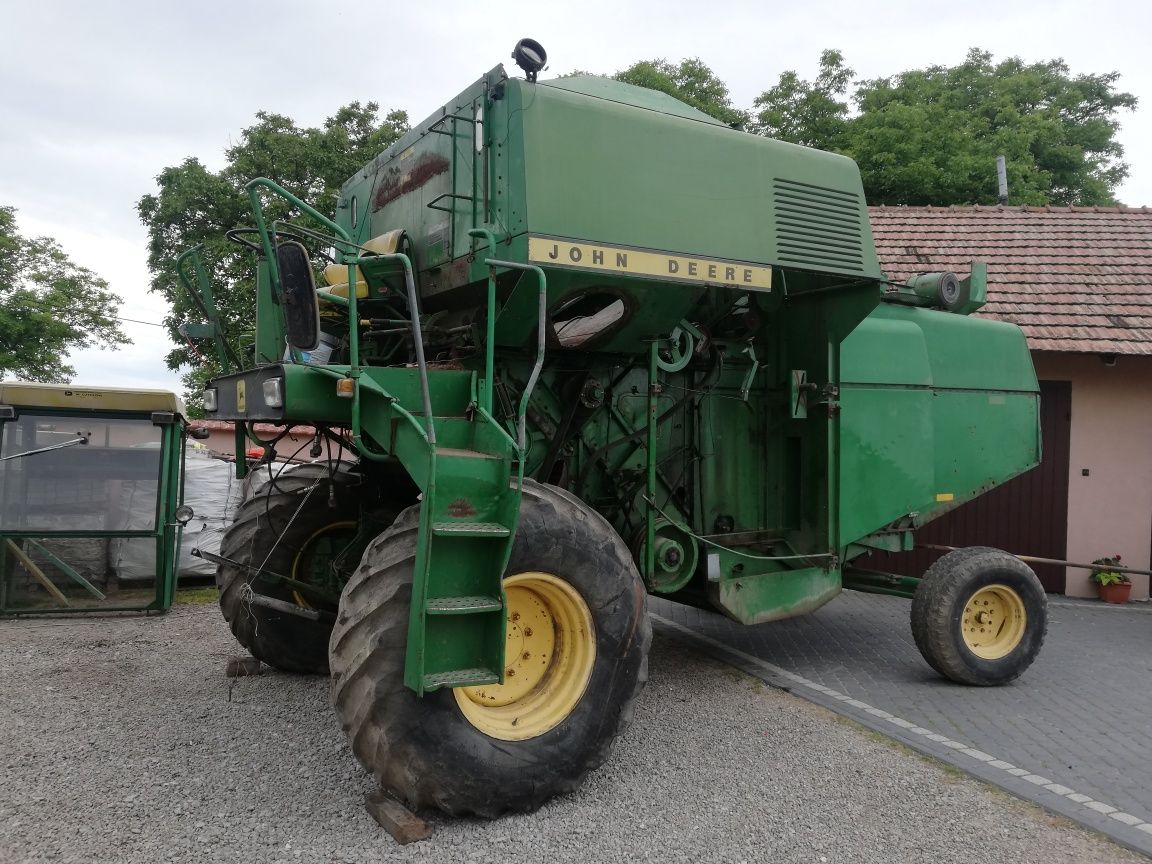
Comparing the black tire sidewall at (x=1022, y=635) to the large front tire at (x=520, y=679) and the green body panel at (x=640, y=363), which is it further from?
the large front tire at (x=520, y=679)

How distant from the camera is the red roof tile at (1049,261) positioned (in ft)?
31.9

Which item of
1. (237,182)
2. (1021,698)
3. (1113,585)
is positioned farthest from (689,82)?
(1021,698)

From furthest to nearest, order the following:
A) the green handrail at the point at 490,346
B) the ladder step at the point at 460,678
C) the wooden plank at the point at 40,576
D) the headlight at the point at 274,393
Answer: the wooden plank at the point at 40,576 < the headlight at the point at 274,393 < the green handrail at the point at 490,346 < the ladder step at the point at 460,678

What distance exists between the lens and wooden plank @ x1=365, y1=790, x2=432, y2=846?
11.1 ft

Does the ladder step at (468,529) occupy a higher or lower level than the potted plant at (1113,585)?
higher

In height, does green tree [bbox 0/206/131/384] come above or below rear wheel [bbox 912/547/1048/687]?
above

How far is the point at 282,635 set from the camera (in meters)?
5.54

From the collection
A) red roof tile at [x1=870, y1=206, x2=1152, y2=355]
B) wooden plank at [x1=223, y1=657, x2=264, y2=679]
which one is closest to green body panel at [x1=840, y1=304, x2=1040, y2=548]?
red roof tile at [x1=870, y1=206, x2=1152, y2=355]

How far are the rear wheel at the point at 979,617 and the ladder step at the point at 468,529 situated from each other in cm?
351

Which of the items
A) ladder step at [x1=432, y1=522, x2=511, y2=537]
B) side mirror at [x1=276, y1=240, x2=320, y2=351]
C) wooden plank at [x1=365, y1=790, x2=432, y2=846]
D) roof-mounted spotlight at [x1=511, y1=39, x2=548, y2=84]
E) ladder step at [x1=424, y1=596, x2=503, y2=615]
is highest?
roof-mounted spotlight at [x1=511, y1=39, x2=548, y2=84]

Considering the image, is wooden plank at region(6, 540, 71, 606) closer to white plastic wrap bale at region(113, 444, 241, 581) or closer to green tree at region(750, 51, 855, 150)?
white plastic wrap bale at region(113, 444, 241, 581)

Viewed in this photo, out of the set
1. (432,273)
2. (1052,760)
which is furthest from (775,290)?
(1052,760)

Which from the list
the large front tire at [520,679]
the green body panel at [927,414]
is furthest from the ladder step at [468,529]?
the green body panel at [927,414]

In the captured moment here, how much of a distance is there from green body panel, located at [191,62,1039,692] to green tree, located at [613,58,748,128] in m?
18.2
